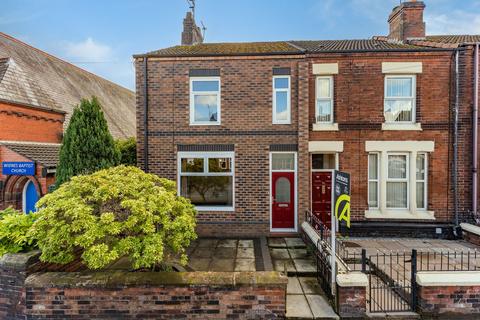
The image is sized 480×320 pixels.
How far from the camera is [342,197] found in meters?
4.75

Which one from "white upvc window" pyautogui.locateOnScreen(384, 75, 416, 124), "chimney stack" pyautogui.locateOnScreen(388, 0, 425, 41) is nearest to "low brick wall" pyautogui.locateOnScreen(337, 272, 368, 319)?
"white upvc window" pyautogui.locateOnScreen(384, 75, 416, 124)

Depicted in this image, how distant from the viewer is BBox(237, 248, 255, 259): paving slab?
22.2 ft

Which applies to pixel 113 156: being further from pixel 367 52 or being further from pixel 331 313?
pixel 367 52

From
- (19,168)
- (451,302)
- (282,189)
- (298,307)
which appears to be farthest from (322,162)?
(19,168)

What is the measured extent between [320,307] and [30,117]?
13.4 m

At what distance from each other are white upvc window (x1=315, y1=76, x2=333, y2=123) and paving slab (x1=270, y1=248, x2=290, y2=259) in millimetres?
4676

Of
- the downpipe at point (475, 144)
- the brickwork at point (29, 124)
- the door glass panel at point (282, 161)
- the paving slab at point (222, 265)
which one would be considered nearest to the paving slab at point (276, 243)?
the paving slab at point (222, 265)

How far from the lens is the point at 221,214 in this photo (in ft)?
28.3

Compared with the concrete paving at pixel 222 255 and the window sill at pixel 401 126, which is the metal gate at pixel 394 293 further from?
the window sill at pixel 401 126

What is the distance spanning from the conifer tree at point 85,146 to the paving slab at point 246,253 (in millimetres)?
5019

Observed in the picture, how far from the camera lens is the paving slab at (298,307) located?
4355 mm

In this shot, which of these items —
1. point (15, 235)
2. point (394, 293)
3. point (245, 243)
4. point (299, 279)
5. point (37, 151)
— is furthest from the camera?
point (37, 151)

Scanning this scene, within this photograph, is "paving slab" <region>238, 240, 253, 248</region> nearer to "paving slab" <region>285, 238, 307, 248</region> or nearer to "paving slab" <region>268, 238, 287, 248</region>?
"paving slab" <region>268, 238, 287, 248</region>

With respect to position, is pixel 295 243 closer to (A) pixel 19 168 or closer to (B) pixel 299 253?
(B) pixel 299 253
